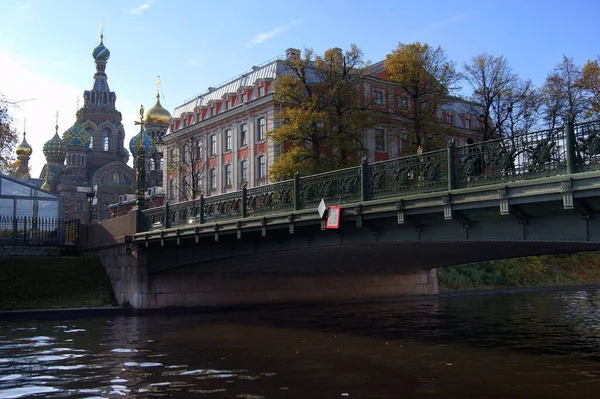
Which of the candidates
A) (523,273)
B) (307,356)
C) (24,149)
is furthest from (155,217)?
(24,149)

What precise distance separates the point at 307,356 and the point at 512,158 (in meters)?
7.21

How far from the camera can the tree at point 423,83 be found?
1660 inches

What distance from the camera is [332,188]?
68.3 ft

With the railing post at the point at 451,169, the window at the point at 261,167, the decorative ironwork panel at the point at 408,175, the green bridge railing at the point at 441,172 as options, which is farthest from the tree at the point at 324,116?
the railing post at the point at 451,169

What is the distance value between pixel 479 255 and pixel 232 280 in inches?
490

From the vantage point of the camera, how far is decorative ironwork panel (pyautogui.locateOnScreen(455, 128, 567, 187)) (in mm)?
14216

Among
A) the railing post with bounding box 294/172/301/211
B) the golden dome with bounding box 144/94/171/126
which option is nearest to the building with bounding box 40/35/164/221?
the golden dome with bounding box 144/94/171/126

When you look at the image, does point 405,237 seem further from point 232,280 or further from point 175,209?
point 232,280

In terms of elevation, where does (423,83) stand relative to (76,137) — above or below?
below

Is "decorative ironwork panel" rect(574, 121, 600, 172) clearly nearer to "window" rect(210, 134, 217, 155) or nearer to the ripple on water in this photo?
the ripple on water

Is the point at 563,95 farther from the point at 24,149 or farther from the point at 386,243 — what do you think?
the point at 24,149

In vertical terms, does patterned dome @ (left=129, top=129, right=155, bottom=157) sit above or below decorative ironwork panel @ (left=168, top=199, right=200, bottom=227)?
above

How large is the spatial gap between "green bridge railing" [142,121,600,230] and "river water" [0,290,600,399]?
14.3 ft

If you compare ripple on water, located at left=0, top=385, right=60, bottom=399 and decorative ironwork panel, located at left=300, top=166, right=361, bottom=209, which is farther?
decorative ironwork panel, located at left=300, top=166, right=361, bottom=209
